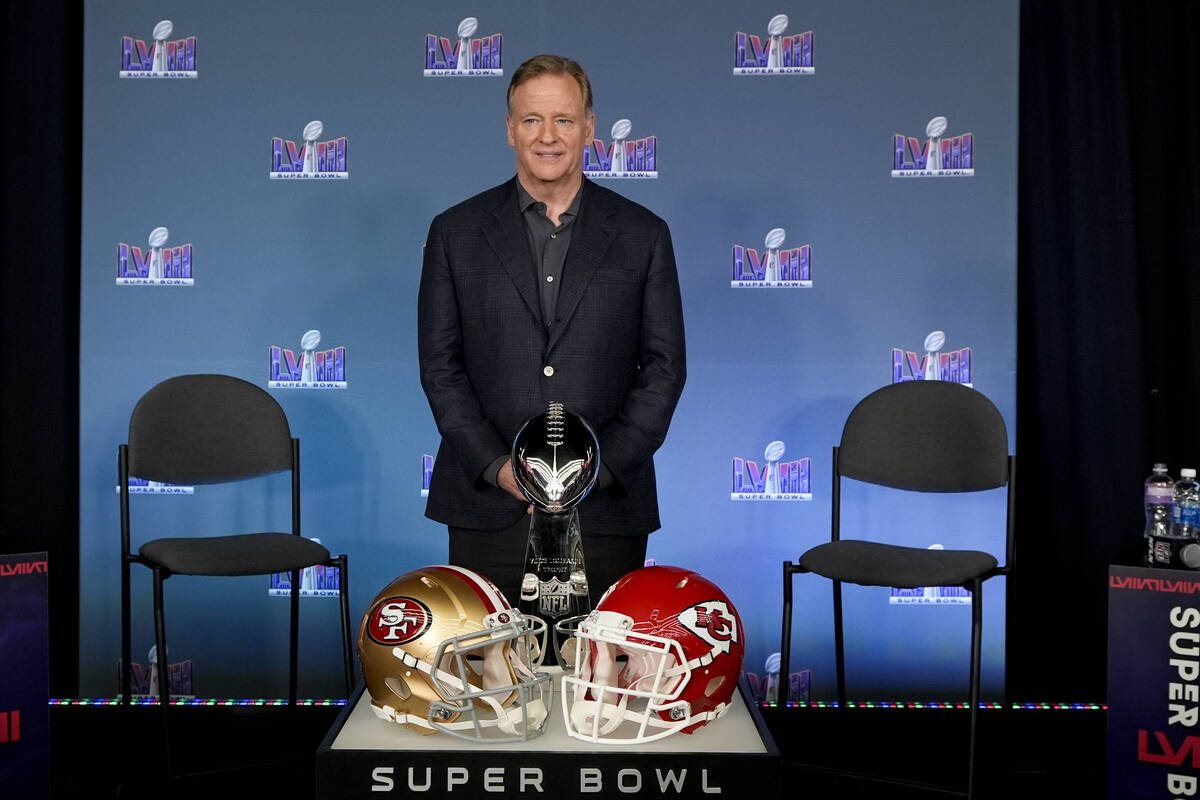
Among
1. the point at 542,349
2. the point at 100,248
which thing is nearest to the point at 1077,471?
the point at 542,349

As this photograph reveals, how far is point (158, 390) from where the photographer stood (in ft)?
10.7

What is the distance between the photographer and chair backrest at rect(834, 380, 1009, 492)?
3201mm

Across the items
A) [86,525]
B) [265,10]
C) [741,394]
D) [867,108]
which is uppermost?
[265,10]

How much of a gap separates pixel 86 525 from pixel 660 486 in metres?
2.17

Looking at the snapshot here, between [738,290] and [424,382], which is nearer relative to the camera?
[424,382]

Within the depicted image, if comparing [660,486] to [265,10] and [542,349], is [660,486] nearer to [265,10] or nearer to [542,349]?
[542,349]

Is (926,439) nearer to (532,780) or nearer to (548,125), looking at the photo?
(548,125)

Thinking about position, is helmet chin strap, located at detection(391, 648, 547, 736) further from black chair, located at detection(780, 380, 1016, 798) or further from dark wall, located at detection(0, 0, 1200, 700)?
dark wall, located at detection(0, 0, 1200, 700)

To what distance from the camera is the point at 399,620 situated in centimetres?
151

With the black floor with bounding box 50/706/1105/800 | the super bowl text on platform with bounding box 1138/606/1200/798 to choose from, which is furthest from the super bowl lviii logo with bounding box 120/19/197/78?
the super bowl text on platform with bounding box 1138/606/1200/798

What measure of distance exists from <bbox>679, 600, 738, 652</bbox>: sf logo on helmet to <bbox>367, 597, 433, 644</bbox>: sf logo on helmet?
39 cm

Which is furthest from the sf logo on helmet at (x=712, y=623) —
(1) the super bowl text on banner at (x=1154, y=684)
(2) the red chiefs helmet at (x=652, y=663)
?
(1) the super bowl text on banner at (x=1154, y=684)

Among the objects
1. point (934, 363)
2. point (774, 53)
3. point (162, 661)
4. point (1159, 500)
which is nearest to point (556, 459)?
point (162, 661)

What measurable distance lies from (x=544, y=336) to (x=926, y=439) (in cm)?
151
